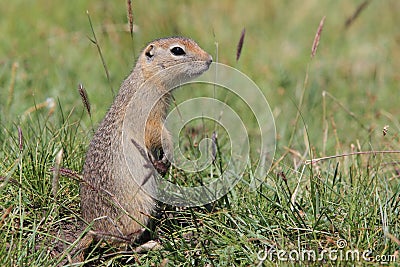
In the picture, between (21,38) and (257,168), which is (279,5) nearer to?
(21,38)

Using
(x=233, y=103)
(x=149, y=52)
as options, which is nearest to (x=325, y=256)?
(x=149, y=52)

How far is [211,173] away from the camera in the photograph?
12.6ft

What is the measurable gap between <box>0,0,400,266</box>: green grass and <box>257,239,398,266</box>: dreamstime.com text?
0.04 meters

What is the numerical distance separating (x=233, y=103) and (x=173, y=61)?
6.52 ft

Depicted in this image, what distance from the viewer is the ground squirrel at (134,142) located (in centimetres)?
350

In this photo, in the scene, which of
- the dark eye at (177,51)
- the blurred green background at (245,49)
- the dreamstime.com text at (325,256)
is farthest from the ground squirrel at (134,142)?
the blurred green background at (245,49)

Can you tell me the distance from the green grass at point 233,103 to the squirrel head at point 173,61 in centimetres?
19

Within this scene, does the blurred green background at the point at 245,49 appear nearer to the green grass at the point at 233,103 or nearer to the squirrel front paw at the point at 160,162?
the green grass at the point at 233,103

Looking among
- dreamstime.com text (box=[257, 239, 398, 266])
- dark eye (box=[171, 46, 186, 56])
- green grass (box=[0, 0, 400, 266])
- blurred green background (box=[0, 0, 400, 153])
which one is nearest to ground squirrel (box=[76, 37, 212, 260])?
dark eye (box=[171, 46, 186, 56])

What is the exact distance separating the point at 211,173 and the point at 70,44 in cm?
357

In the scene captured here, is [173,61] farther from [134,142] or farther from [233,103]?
[233,103]

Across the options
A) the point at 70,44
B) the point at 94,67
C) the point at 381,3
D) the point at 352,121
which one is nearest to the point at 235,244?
the point at 352,121

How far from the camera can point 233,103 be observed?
593cm

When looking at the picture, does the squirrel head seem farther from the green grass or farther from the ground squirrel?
the green grass
